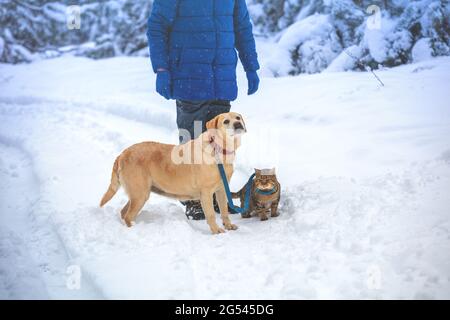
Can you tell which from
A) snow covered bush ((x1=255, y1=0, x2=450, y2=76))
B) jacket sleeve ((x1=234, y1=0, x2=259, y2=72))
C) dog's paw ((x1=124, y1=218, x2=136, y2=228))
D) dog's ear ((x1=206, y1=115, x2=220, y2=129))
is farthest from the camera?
snow covered bush ((x1=255, y1=0, x2=450, y2=76))

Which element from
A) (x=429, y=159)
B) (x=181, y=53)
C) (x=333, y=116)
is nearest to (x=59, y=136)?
(x=181, y=53)

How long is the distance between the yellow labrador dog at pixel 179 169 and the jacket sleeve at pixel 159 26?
50 centimetres

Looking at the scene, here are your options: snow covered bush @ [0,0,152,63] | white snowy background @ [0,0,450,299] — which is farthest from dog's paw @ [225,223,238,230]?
snow covered bush @ [0,0,152,63]

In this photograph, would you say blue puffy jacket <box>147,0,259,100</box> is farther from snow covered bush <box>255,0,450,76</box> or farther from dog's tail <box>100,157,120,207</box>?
snow covered bush <box>255,0,450,76</box>

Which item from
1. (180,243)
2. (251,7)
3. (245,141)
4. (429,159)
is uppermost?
(251,7)

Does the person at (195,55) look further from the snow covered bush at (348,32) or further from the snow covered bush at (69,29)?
the snow covered bush at (69,29)

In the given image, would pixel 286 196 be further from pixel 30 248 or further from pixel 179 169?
pixel 30 248

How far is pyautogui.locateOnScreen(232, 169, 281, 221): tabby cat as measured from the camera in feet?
8.28

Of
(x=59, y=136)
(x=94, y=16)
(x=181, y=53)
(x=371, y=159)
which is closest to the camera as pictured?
(x=181, y=53)

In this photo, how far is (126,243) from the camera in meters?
2.25

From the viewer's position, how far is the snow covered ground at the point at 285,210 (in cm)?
187

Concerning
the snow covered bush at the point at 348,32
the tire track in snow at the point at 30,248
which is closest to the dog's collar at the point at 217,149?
the tire track in snow at the point at 30,248
